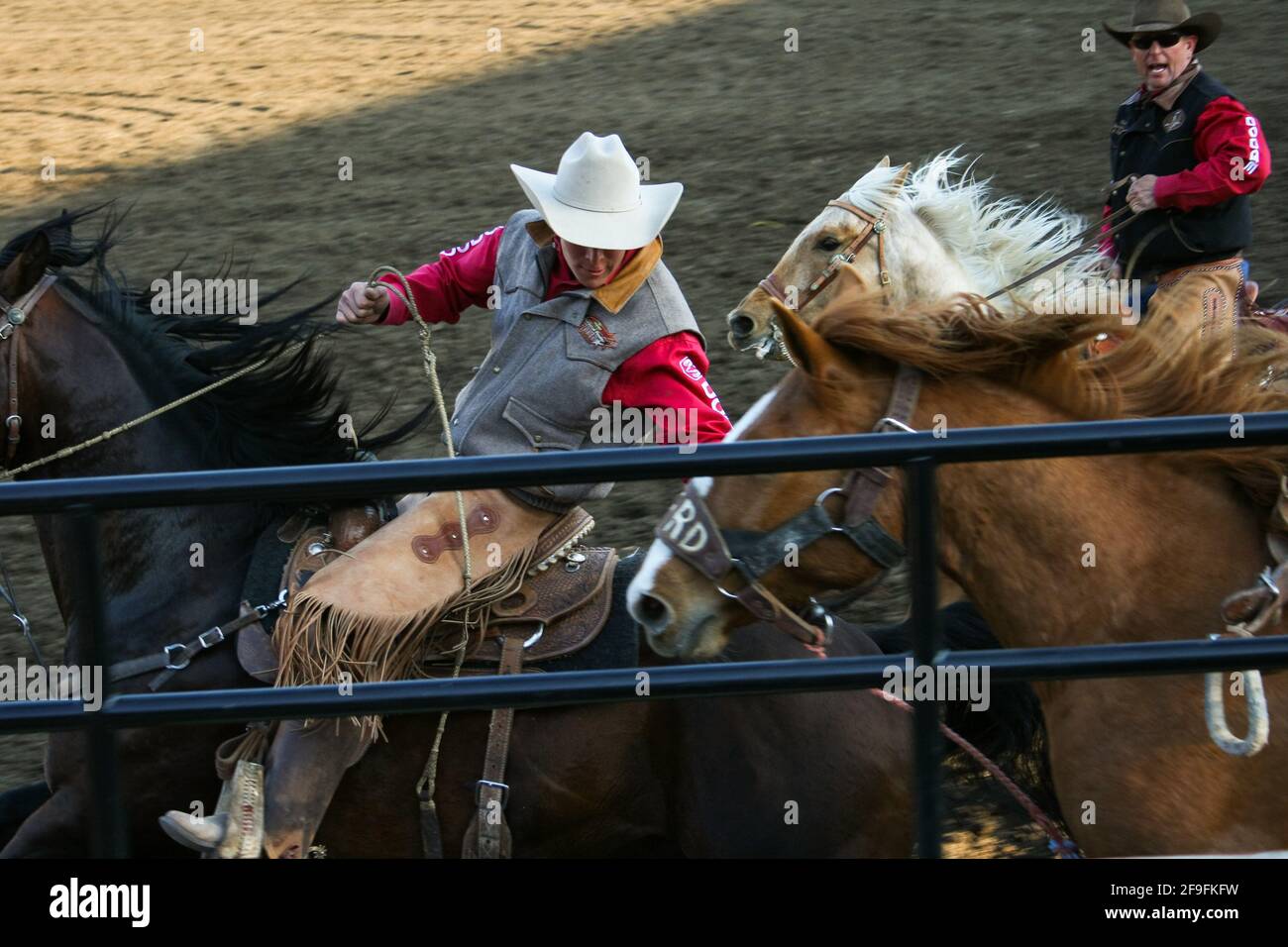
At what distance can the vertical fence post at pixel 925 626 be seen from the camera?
214 cm

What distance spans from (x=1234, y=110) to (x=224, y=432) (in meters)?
3.25

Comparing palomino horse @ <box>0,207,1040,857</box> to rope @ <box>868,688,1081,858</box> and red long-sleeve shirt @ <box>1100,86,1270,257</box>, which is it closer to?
rope @ <box>868,688,1081,858</box>

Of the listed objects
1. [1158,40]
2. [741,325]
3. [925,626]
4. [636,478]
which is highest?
[1158,40]

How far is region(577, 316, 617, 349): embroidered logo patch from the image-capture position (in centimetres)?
338

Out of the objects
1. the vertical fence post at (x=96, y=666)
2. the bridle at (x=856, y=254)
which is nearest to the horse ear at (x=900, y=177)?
the bridle at (x=856, y=254)

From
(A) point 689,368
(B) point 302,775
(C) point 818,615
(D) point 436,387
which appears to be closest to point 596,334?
(A) point 689,368

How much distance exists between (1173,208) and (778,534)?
2.85 m

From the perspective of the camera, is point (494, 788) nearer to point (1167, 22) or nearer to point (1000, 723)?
point (1000, 723)

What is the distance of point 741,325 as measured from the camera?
5.71 meters

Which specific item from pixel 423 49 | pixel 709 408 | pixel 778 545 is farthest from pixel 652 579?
pixel 423 49

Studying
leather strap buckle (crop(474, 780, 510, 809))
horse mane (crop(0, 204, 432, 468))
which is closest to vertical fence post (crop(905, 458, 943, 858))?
leather strap buckle (crop(474, 780, 510, 809))

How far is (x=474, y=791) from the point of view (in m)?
3.29

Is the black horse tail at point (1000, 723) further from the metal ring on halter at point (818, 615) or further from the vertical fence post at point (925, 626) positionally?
the vertical fence post at point (925, 626)
